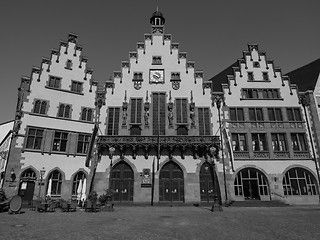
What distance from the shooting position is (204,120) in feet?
101

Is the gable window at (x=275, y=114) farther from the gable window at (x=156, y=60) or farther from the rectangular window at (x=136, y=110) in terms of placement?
the rectangular window at (x=136, y=110)

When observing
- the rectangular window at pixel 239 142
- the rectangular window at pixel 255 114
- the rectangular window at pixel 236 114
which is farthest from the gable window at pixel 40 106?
the rectangular window at pixel 255 114

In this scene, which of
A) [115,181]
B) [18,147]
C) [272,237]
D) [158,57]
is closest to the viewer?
[272,237]

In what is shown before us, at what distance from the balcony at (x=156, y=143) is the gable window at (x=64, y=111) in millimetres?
5317

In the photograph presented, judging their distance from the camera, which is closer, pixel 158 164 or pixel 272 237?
pixel 272 237

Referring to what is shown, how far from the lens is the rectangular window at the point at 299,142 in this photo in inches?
1177

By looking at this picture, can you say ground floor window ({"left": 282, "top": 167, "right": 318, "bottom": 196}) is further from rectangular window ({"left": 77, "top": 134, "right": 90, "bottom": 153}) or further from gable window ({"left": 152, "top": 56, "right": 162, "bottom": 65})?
rectangular window ({"left": 77, "top": 134, "right": 90, "bottom": 153})

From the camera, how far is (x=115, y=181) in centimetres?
2842

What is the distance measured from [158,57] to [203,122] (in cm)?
1187

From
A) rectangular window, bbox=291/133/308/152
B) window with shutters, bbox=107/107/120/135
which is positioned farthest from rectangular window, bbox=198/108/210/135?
rectangular window, bbox=291/133/308/152

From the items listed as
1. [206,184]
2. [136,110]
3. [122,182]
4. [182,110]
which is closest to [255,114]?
[182,110]

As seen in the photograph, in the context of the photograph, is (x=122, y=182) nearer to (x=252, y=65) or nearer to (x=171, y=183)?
(x=171, y=183)

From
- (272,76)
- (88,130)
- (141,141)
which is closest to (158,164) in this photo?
(141,141)

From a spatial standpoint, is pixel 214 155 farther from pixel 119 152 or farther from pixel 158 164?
pixel 119 152
